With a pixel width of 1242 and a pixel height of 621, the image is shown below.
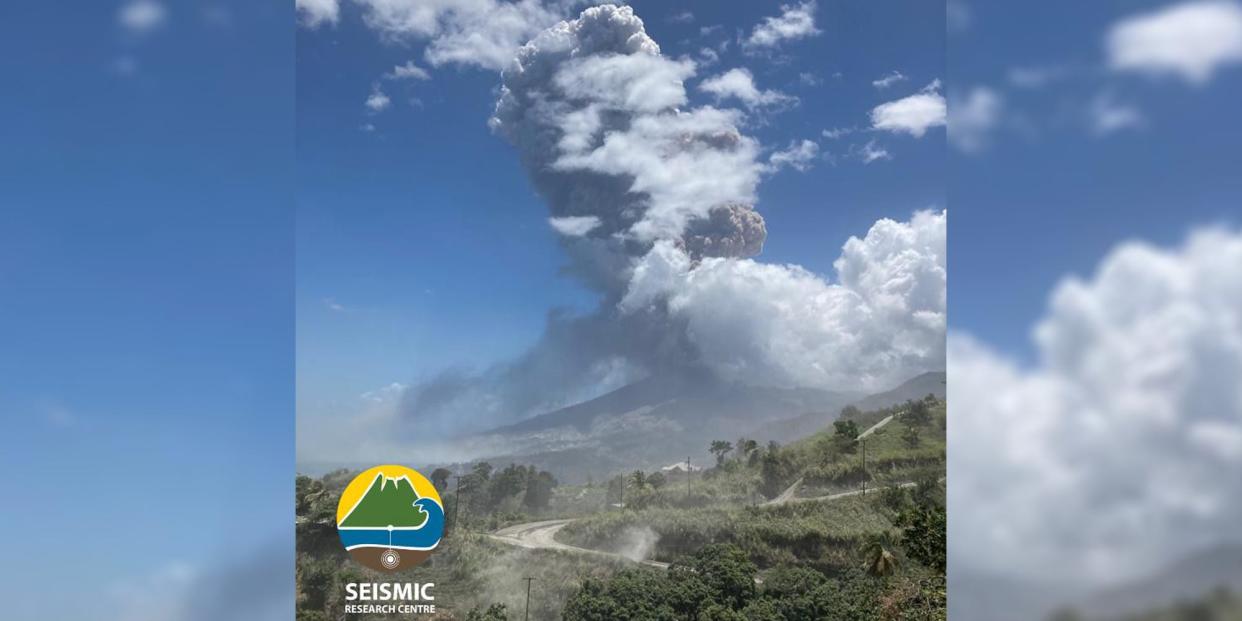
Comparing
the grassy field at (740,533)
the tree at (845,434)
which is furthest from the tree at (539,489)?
the tree at (845,434)

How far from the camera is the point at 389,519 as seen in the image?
11586mm

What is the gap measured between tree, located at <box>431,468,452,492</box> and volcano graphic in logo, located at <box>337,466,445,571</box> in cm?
41

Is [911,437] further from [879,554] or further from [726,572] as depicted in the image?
[726,572]

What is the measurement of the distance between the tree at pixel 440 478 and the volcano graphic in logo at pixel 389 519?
0.41m

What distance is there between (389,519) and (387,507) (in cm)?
15

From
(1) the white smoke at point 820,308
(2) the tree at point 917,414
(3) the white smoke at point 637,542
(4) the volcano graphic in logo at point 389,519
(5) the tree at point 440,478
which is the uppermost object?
(1) the white smoke at point 820,308

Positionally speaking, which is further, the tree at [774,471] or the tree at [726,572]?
the tree at [774,471]

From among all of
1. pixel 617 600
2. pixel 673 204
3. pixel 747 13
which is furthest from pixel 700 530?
pixel 747 13

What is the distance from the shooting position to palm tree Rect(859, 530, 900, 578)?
40.6ft

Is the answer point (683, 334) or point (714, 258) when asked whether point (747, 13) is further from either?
point (683, 334)

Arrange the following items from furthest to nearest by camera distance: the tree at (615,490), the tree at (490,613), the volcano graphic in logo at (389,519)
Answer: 1. the tree at (615,490)
2. the tree at (490,613)
3. the volcano graphic in logo at (389,519)

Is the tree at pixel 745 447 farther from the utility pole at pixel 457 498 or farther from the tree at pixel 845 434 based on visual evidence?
the utility pole at pixel 457 498

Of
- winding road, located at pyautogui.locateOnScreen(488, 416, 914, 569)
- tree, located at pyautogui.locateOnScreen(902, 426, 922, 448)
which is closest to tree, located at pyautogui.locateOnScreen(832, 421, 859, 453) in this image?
winding road, located at pyautogui.locateOnScreen(488, 416, 914, 569)

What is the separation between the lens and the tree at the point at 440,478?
12.2m
